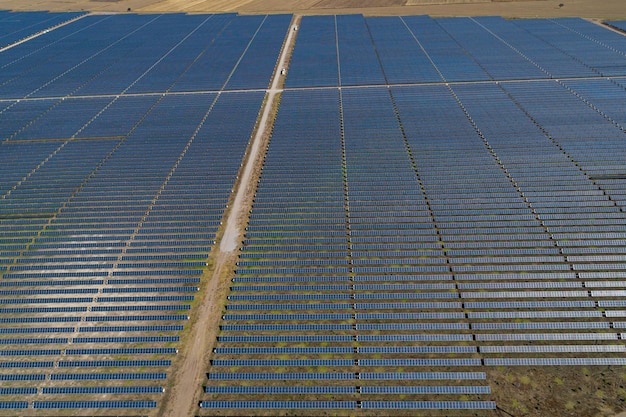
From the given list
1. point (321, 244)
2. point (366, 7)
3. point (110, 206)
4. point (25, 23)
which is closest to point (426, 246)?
point (321, 244)

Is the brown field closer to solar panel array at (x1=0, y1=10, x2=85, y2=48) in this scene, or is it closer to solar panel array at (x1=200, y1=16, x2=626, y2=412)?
solar panel array at (x1=0, y1=10, x2=85, y2=48)

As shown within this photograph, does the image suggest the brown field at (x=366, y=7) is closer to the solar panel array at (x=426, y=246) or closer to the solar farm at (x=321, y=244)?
the solar farm at (x=321, y=244)

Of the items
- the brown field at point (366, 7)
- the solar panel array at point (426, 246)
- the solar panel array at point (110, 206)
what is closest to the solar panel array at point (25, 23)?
the brown field at point (366, 7)

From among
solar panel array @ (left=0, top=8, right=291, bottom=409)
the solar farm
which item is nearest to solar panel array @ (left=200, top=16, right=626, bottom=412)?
the solar farm

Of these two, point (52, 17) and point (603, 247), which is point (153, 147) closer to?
point (603, 247)

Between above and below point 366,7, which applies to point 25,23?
below

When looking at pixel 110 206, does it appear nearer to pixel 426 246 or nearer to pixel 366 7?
pixel 426 246
